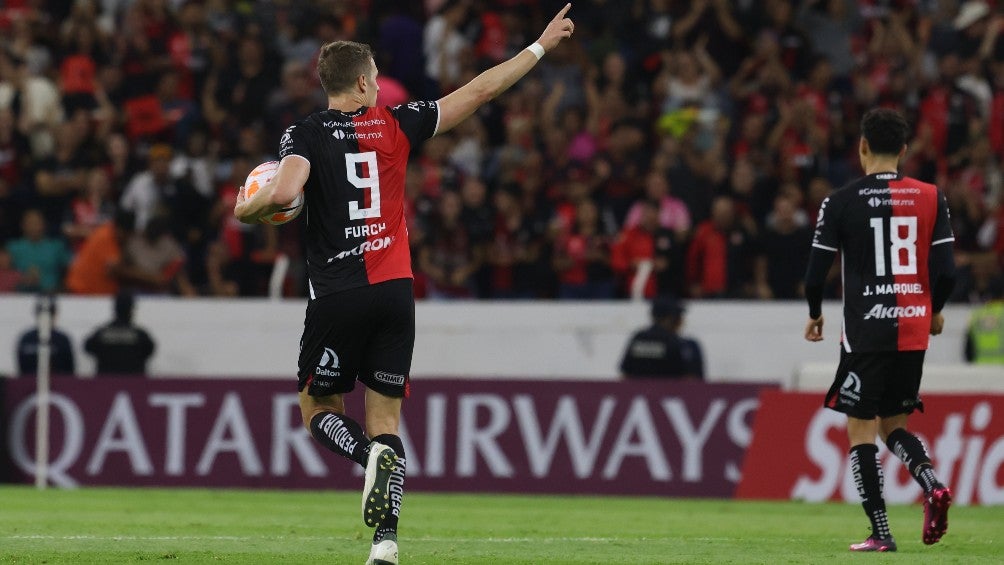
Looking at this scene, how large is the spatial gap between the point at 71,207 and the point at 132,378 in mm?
2972

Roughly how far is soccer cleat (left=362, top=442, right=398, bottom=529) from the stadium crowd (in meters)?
10.5

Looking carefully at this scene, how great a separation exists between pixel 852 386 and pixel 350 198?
3098mm

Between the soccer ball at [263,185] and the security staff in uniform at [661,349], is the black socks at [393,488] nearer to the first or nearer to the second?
the soccer ball at [263,185]

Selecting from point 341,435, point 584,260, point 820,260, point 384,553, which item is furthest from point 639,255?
point 384,553

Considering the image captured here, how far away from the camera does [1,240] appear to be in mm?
18797

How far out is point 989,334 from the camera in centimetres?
1689

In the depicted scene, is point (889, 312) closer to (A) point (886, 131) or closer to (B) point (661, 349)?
(A) point (886, 131)

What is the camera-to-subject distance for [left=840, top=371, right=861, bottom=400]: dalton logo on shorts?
930 cm

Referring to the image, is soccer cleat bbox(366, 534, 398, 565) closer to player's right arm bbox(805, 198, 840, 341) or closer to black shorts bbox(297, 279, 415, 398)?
black shorts bbox(297, 279, 415, 398)

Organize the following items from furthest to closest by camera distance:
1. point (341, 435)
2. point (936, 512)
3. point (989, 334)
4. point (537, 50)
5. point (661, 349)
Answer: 1. point (989, 334)
2. point (661, 349)
3. point (936, 512)
4. point (537, 50)
5. point (341, 435)

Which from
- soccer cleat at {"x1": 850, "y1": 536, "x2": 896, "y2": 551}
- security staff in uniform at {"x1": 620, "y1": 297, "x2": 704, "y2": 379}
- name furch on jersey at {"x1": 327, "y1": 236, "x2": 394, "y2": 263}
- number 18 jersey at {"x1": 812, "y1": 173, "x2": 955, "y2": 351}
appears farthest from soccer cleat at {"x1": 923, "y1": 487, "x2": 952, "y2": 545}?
security staff in uniform at {"x1": 620, "y1": 297, "x2": 704, "y2": 379}

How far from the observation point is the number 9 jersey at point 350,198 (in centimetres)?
781

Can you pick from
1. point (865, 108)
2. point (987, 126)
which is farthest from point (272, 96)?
point (987, 126)

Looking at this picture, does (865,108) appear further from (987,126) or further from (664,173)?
(664,173)
